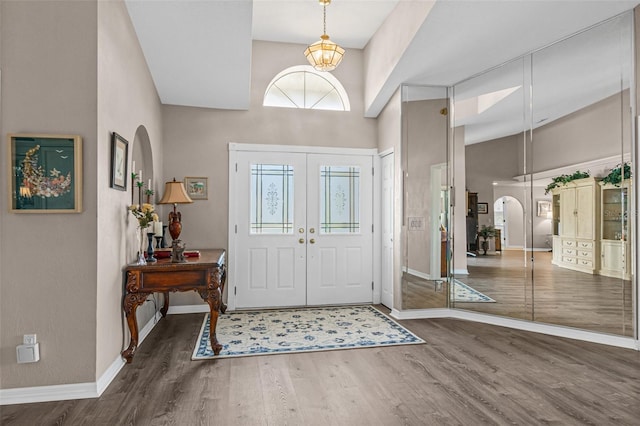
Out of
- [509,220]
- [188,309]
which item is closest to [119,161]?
[188,309]

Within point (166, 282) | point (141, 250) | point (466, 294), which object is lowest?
point (466, 294)

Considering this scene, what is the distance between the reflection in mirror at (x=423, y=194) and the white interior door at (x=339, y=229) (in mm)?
812

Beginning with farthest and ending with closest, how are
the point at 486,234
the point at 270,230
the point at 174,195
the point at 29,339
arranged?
1. the point at 270,230
2. the point at 486,234
3. the point at 174,195
4. the point at 29,339

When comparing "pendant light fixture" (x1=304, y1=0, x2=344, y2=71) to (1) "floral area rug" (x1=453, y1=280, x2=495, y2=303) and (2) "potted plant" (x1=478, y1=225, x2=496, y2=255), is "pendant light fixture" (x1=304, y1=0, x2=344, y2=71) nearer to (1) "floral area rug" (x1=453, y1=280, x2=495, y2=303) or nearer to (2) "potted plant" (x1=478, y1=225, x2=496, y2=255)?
(2) "potted plant" (x1=478, y1=225, x2=496, y2=255)

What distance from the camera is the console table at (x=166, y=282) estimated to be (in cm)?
322

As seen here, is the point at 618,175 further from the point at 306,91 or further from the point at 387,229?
the point at 306,91

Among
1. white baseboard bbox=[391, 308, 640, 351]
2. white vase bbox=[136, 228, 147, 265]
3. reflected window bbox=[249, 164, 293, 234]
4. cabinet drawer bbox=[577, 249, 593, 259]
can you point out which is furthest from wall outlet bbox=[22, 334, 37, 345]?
cabinet drawer bbox=[577, 249, 593, 259]

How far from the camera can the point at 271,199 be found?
5207 mm

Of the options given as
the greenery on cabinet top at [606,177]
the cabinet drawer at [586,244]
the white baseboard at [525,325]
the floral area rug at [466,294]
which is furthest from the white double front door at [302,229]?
the cabinet drawer at [586,244]

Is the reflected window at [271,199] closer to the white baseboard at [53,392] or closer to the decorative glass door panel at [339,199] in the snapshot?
the decorative glass door panel at [339,199]

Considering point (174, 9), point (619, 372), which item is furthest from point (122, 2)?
point (619, 372)

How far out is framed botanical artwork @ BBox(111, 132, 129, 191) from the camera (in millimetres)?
2992

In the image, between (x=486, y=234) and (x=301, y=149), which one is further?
(x=301, y=149)

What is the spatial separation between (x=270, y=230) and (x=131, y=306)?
222 centimetres
